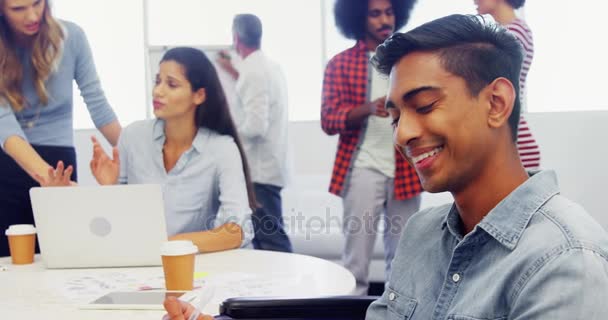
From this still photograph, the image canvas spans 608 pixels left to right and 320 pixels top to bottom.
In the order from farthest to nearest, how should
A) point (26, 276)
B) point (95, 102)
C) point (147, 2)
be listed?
1. point (147, 2)
2. point (95, 102)
3. point (26, 276)

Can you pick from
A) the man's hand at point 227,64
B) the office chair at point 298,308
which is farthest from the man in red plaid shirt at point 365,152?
the office chair at point 298,308

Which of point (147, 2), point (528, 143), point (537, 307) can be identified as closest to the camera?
point (537, 307)

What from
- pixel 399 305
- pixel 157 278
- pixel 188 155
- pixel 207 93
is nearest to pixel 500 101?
pixel 399 305

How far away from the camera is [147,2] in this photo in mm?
3543

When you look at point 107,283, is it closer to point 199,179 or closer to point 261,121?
point 199,179

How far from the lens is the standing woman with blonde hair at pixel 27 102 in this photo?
2781mm

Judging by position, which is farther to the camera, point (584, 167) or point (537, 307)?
point (584, 167)

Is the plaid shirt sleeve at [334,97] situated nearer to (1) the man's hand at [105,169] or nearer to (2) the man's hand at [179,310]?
(1) the man's hand at [105,169]

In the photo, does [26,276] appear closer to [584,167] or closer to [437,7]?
[437,7]

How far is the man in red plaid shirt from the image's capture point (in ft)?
8.79

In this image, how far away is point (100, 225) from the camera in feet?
5.47

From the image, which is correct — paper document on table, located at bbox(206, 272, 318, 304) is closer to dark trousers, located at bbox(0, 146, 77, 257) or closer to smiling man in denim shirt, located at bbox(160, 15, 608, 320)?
smiling man in denim shirt, located at bbox(160, 15, 608, 320)

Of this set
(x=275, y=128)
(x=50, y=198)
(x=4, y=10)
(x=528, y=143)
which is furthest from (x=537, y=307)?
(x=4, y=10)

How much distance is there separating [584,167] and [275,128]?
159cm
